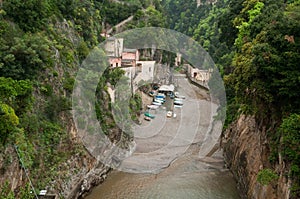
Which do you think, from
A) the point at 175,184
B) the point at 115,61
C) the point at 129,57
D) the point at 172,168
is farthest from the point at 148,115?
the point at 175,184

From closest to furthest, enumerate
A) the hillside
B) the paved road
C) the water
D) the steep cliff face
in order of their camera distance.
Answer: the hillside < the steep cliff face < the water < the paved road

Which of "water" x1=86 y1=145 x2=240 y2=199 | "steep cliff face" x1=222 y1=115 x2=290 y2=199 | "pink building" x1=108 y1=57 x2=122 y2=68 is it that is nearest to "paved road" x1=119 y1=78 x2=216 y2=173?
"water" x1=86 y1=145 x2=240 y2=199

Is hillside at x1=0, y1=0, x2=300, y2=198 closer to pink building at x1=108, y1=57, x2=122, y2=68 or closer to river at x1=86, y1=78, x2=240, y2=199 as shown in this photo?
river at x1=86, y1=78, x2=240, y2=199

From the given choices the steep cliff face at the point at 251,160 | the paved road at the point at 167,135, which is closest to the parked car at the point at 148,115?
the paved road at the point at 167,135

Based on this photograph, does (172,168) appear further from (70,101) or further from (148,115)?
(148,115)

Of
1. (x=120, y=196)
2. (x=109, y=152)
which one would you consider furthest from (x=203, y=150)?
(x=120, y=196)

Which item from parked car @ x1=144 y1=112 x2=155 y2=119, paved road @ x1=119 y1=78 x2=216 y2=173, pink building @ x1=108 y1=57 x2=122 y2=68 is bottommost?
paved road @ x1=119 y1=78 x2=216 y2=173

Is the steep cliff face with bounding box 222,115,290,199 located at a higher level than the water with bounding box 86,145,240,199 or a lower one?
higher

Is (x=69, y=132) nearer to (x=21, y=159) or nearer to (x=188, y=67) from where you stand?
(x=21, y=159)
